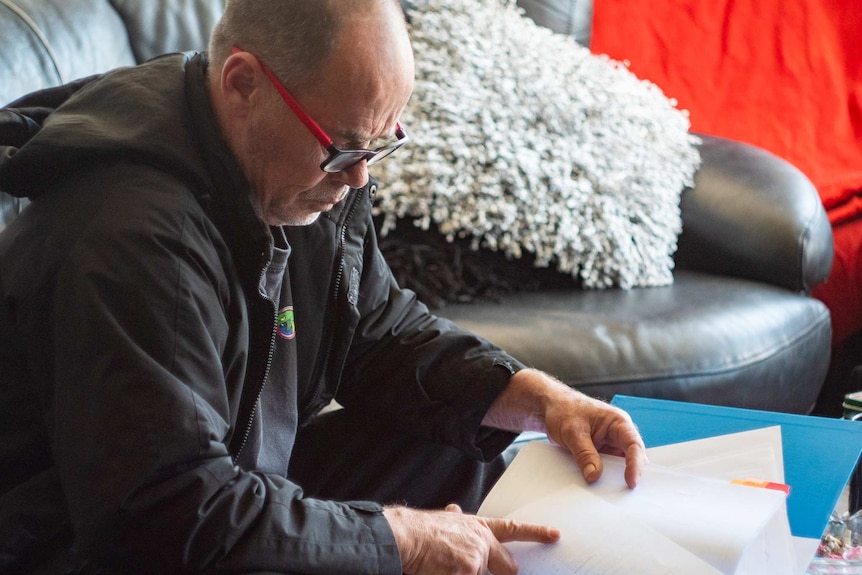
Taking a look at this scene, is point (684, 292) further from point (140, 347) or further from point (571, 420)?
point (140, 347)

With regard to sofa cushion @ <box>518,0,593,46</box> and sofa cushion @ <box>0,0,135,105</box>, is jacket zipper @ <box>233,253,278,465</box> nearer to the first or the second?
sofa cushion @ <box>0,0,135,105</box>

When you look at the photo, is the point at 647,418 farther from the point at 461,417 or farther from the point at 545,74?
the point at 545,74

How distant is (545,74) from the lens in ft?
6.14

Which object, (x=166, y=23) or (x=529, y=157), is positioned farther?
(x=529, y=157)

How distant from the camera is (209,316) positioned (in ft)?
3.06

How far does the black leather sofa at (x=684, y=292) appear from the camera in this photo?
151 centimetres

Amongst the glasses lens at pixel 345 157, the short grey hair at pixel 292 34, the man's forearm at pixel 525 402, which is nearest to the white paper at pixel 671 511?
the man's forearm at pixel 525 402

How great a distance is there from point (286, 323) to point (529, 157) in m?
0.74

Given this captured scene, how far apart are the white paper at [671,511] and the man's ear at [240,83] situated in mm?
473

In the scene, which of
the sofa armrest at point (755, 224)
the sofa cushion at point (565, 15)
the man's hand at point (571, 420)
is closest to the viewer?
the man's hand at point (571, 420)

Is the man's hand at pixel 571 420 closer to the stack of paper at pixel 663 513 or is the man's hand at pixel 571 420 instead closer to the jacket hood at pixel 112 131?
the stack of paper at pixel 663 513

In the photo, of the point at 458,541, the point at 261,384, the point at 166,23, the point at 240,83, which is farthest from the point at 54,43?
the point at 458,541

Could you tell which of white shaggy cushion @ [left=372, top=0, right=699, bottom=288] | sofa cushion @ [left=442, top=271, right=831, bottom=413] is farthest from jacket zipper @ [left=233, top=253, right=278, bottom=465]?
white shaggy cushion @ [left=372, top=0, right=699, bottom=288]

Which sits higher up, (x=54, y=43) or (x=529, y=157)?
(x=54, y=43)
